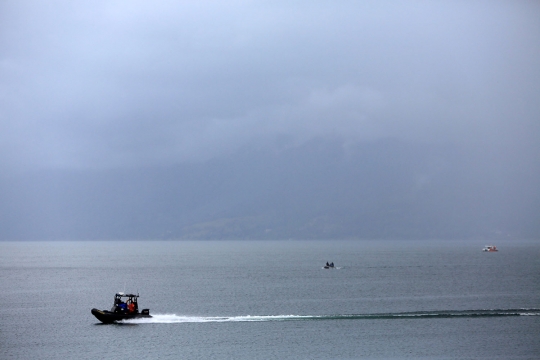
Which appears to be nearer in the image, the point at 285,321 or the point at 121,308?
the point at 285,321

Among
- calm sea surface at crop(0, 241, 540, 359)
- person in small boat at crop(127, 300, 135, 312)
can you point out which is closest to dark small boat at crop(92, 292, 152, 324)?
person in small boat at crop(127, 300, 135, 312)

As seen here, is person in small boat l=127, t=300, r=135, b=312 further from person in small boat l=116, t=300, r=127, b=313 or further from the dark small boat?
person in small boat l=116, t=300, r=127, b=313

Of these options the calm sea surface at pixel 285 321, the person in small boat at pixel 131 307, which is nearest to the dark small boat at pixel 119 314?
the person in small boat at pixel 131 307

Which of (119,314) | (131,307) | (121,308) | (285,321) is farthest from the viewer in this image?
(131,307)

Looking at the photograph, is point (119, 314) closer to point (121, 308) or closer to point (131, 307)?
point (121, 308)

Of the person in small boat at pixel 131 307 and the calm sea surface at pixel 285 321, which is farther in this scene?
the person in small boat at pixel 131 307

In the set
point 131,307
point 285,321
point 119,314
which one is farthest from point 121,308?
point 285,321

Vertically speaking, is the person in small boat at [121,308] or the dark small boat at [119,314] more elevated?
the person in small boat at [121,308]

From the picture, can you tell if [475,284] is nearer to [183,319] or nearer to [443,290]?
[443,290]

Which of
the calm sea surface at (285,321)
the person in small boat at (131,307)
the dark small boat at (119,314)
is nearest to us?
the calm sea surface at (285,321)

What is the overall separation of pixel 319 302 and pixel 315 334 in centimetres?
3049

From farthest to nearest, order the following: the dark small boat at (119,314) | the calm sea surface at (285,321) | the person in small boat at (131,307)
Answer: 1. the person in small boat at (131,307)
2. the dark small boat at (119,314)
3. the calm sea surface at (285,321)

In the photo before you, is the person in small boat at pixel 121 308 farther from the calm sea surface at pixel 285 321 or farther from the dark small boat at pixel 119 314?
the calm sea surface at pixel 285 321

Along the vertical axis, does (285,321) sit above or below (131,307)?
below
